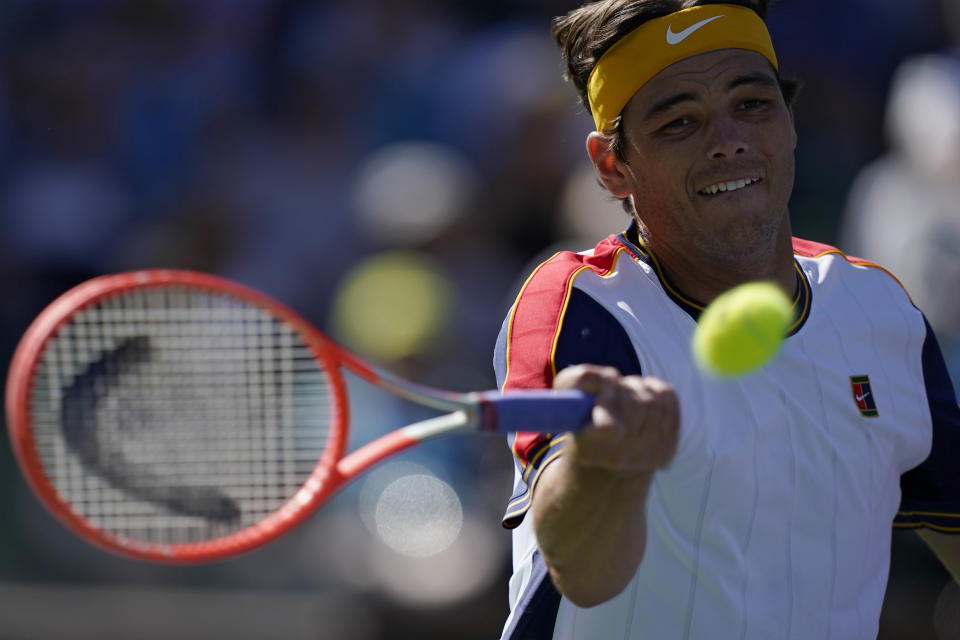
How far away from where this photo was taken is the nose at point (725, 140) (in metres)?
3.05

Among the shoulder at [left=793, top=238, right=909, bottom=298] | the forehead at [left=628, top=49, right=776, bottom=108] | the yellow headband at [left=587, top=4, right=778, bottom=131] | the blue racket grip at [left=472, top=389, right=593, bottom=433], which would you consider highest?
the yellow headband at [left=587, top=4, right=778, bottom=131]

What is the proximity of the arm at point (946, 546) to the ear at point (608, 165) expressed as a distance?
1.14 metres

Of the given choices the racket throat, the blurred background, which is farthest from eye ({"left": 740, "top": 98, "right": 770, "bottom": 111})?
the blurred background

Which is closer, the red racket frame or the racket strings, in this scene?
the red racket frame

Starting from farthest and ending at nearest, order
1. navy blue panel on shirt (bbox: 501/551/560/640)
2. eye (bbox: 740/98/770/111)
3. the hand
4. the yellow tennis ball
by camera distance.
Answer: eye (bbox: 740/98/770/111) → navy blue panel on shirt (bbox: 501/551/560/640) → the yellow tennis ball → the hand

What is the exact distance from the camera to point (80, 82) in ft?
24.9

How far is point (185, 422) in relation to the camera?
2871 mm

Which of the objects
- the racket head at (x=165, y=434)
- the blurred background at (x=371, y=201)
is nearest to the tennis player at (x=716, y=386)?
the racket head at (x=165, y=434)

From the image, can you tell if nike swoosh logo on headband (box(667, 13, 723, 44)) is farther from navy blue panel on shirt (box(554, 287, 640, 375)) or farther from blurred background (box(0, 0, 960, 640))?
blurred background (box(0, 0, 960, 640))

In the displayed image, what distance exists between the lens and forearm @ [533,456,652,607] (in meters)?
2.50

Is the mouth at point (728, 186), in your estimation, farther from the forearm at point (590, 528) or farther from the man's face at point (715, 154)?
the forearm at point (590, 528)

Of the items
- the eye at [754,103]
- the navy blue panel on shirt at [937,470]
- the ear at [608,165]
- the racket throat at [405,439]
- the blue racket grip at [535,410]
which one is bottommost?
the navy blue panel on shirt at [937,470]

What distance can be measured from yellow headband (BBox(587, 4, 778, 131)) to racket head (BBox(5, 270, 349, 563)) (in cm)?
99

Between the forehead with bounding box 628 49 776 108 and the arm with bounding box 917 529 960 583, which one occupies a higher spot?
the forehead with bounding box 628 49 776 108
